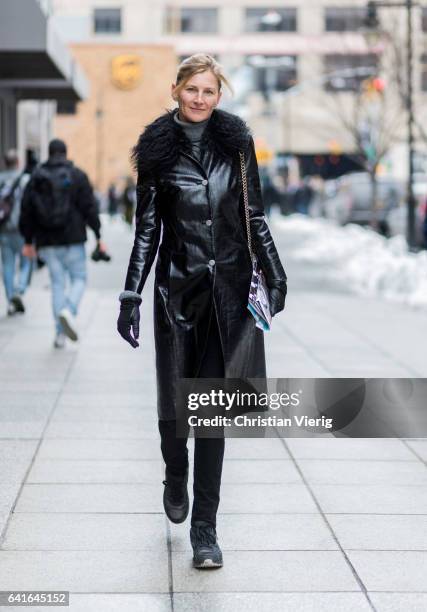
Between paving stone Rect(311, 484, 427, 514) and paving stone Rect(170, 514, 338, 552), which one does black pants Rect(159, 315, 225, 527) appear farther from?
paving stone Rect(311, 484, 427, 514)

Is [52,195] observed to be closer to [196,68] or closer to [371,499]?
[371,499]

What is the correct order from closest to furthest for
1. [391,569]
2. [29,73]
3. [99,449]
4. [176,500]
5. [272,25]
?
[391,569] → [176,500] → [99,449] → [29,73] → [272,25]

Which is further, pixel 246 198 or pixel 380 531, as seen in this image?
pixel 380 531

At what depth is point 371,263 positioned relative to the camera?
2125cm

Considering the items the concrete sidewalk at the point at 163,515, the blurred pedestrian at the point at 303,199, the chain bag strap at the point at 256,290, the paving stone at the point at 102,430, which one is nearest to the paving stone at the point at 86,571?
the concrete sidewalk at the point at 163,515

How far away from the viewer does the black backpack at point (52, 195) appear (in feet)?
38.7

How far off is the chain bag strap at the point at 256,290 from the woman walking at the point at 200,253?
0.02 meters

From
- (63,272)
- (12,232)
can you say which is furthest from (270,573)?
(12,232)

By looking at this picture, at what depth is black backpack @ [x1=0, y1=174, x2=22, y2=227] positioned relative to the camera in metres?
14.6

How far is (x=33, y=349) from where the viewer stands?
11805 millimetres

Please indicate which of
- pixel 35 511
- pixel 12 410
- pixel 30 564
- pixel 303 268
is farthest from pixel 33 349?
pixel 303 268

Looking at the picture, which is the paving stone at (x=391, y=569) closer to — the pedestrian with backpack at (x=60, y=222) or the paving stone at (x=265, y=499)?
the paving stone at (x=265, y=499)

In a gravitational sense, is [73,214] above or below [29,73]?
below

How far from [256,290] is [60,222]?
695 cm
